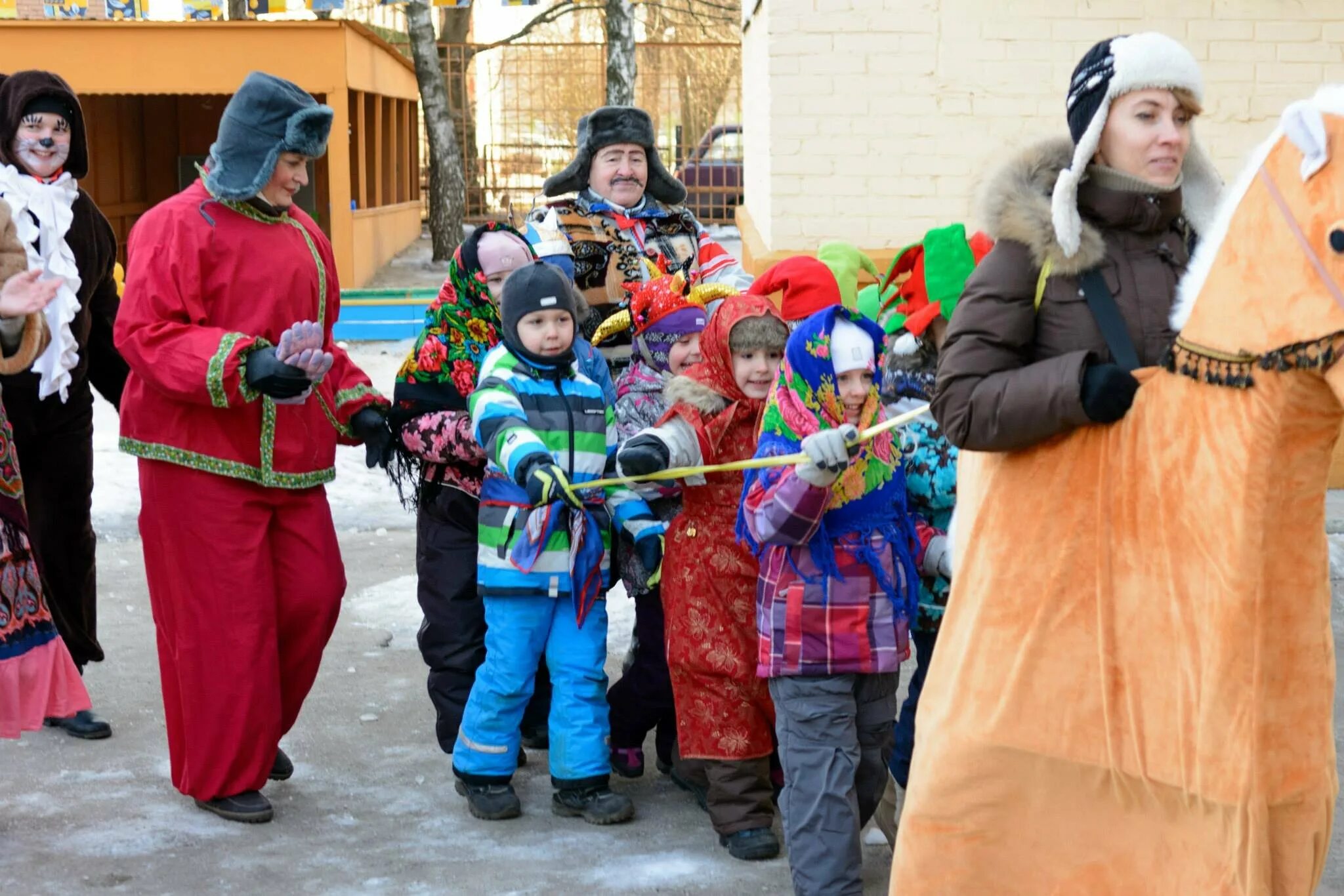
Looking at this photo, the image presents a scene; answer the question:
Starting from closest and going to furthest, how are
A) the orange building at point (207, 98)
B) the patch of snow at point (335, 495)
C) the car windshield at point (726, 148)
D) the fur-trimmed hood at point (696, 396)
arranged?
the fur-trimmed hood at point (696, 396) → the patch of snow at point (335, 495) → the orange building at point (207, 98) → the car windshield at point (726, 148)

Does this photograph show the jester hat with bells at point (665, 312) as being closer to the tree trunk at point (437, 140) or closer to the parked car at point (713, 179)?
the tree trunk at point (437, 140)

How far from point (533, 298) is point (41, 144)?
6.46ft

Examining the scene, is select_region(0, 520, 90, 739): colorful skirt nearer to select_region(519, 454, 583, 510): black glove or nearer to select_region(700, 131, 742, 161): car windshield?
select_region(519, 454, 583, 510): black glove

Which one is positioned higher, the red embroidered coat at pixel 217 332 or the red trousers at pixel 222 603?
the red embroidered coat at pixel 217 332

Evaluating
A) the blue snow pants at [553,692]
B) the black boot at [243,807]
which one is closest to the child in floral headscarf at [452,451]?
the blue snow pants at [553,692]

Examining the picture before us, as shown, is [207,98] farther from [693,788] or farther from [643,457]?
[643,457]

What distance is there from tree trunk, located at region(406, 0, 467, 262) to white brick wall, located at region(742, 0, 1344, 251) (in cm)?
1018

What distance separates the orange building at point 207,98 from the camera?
50.6ft

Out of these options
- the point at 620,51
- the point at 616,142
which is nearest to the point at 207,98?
the point at 620,51

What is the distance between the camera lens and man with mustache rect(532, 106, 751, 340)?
5281 millimetres

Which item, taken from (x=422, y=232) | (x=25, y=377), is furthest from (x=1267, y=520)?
(x=422, y=232)

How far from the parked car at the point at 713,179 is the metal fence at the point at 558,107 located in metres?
0.03

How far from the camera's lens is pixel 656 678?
4.86 m

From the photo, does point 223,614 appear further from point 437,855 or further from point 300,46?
point 300,46
